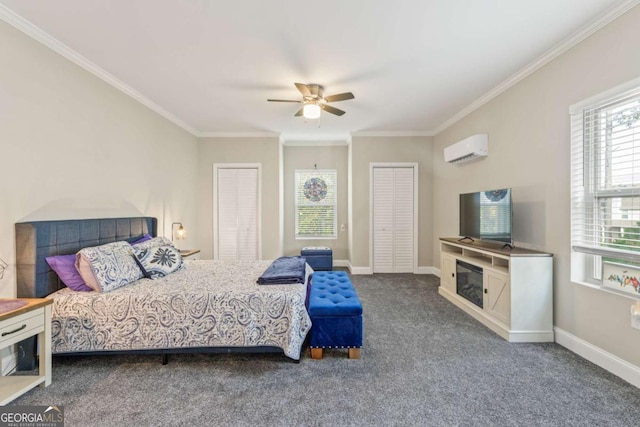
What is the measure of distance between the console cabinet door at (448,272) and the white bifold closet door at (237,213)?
3.39m

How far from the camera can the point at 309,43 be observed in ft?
8.17

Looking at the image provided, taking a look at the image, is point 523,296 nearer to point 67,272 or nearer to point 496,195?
point 496,195

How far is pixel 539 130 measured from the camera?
9.29ft

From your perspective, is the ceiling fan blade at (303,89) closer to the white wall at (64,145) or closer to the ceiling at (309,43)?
the ceiling at (309,43)

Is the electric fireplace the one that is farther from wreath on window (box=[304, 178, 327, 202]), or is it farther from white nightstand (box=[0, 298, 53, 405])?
white nightstand (box=[0, 298, 53, 405])

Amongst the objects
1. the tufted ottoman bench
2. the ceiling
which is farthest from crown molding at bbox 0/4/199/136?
the tufted ottoman bench

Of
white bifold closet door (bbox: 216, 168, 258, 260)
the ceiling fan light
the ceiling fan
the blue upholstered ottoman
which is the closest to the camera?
the ceiling fan

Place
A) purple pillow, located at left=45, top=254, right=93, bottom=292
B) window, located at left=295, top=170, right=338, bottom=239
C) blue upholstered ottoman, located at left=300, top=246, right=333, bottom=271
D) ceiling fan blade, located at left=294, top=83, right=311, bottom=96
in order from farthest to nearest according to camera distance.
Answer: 1. window, located at left=295, top=170, right=338, bottom=239
2. blue upholstered ottoman, located at left=300, top=246, right=333, bottom=271
3. ceiling fan blade, located at left=294, top=83, right=311, bottom=96
4. purple pillow, located at left=45, top=254, right=93, bottom=292

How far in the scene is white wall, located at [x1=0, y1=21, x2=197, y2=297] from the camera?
2.12 metres

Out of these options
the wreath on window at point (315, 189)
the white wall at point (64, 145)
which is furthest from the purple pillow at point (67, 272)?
the wreath on window at point (315, 189)

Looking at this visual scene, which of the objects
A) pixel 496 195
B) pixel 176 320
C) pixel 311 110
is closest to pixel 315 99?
pixel 311 110

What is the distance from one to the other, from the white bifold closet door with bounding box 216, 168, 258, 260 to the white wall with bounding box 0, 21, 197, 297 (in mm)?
1452

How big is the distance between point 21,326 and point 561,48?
4793 mm

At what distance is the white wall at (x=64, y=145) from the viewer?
2119 millimetres
